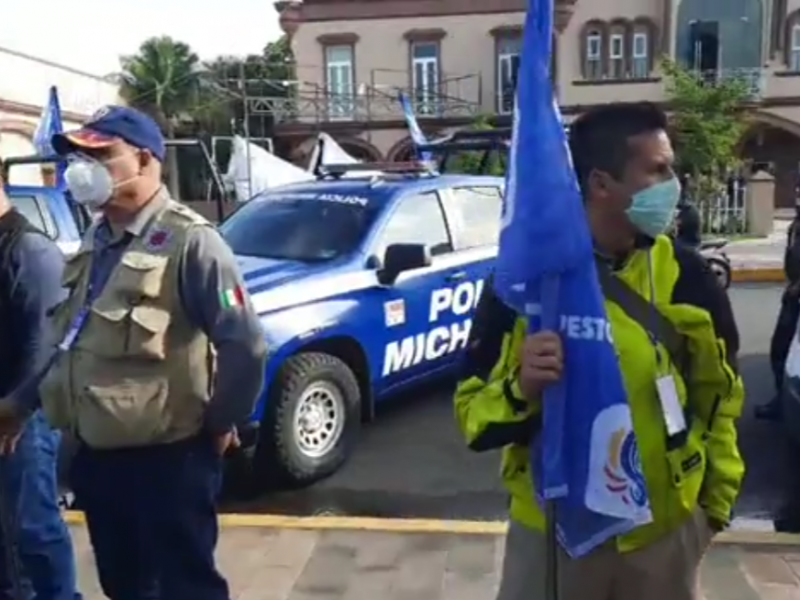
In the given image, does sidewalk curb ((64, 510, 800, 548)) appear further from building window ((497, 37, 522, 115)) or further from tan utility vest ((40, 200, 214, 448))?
building window ((497, 37, 522, 115))

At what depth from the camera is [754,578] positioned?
4090mm

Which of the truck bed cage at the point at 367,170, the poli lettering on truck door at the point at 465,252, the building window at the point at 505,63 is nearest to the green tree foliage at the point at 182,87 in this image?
the building window at the point at 505,63

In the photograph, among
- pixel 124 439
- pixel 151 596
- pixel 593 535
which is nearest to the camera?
pixel 593 535

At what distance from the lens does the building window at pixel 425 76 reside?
3309 cm

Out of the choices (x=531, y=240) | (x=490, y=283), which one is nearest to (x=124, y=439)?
(x=490, y=283)

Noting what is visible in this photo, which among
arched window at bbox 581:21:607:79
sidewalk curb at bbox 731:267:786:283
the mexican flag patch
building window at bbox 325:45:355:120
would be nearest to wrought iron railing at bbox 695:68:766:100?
arched window at bbox 581:21:607:79

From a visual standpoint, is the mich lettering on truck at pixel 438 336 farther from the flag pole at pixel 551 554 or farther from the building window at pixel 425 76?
the building window at pixel 425 76

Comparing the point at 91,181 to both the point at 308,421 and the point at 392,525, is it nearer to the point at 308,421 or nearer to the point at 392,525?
the point at 392,525

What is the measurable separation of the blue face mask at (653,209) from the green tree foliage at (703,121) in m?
24.0

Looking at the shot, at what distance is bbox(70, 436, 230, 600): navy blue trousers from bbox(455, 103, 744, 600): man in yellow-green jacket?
3.54ft

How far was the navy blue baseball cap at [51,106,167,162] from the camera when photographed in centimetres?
291

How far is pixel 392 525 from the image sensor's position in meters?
4.73

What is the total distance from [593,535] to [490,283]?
59 centimetres

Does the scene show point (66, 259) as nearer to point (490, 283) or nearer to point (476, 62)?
point (490, 283)
